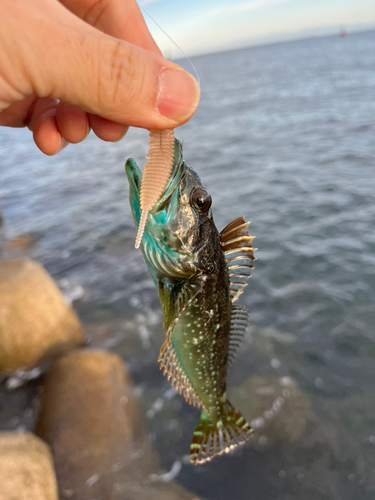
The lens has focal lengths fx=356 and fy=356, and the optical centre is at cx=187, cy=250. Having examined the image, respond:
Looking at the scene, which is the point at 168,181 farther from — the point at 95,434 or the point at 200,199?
the point at 95,434

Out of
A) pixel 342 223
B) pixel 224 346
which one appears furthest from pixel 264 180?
pixel 224 346

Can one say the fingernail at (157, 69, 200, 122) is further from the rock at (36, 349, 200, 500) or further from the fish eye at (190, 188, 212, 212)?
the rock at (36, 349, 200, 500)

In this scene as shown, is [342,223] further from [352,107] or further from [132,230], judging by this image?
[352,107]

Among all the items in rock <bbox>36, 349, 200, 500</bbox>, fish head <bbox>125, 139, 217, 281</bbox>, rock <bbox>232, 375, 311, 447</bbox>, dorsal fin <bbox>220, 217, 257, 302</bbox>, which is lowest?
rock <bbox>232, 375, 311, 447</bbox>

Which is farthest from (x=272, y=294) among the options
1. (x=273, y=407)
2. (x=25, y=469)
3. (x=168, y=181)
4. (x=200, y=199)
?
(x=168, y=181)

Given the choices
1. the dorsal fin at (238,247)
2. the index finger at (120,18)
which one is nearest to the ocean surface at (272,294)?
the index finger at (120,18)

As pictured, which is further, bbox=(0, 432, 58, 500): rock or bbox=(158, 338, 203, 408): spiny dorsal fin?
bbox=(0, 432, 58, 500): rock

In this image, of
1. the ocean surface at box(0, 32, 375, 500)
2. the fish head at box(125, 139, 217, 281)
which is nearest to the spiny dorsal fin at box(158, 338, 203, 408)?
the fish head at box(125, 139, 217, 281)
